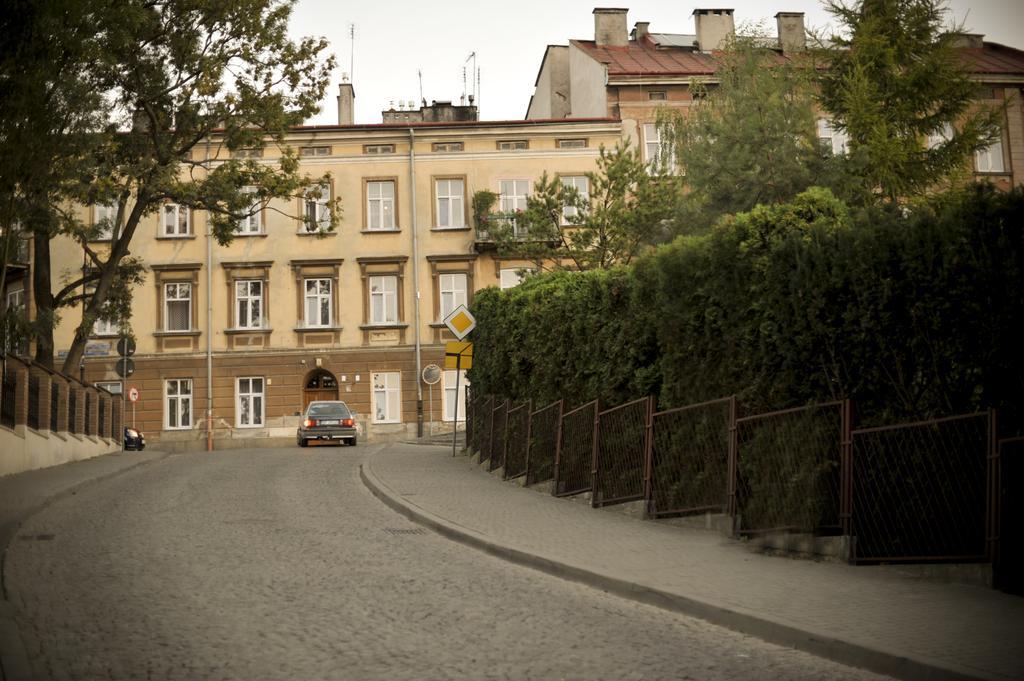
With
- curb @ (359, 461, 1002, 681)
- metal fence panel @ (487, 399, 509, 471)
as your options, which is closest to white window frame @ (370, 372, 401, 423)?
metal fence panel @ (487, 399, 509, 471)

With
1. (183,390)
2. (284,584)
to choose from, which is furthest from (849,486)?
(183,390)

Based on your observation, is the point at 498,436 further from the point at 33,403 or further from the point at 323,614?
the point at 323,614

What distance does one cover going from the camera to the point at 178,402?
159 ft

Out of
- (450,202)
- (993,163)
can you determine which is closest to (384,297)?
(450,202)

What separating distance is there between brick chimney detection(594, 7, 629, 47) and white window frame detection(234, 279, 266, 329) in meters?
19.9

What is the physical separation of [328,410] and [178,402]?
37.7ft

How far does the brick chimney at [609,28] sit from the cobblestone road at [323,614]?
4352 cm

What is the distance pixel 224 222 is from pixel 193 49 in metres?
5.13

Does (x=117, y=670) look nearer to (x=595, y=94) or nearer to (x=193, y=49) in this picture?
(x=193, y=49)

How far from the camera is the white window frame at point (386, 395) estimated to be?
48.5m

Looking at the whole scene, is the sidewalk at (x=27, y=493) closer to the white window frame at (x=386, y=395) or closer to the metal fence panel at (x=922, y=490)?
the metal fence panel at (x=922, y=490)

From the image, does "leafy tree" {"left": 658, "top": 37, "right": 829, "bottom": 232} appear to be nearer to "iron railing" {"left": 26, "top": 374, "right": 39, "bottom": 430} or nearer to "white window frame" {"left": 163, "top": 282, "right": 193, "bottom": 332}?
"iron railing" {"left": 26, "top": 374, "right": 39, "bottom": 430}

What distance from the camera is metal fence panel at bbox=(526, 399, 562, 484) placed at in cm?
1877

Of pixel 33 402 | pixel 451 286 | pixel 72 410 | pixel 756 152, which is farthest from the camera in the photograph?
pixel 451 286
